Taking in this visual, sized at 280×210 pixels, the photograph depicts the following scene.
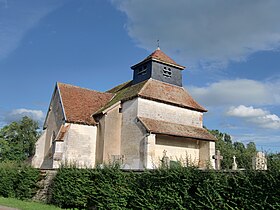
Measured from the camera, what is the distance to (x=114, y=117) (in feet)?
86.4

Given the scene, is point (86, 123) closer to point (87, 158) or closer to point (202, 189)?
point (87, 158)

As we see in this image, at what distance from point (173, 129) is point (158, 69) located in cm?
681

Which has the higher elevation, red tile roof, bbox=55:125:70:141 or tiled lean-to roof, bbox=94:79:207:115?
tiled lean-to roof, bbox=94:79:207:115

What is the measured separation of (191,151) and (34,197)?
45.3 feet

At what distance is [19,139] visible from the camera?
176 ft

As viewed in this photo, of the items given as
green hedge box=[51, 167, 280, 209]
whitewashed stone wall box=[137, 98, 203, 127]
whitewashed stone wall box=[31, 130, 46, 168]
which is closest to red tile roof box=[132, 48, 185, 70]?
whitewashed stone wall box=[137, 98, 203, 127]

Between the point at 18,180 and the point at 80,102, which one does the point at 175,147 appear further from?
the point at 18,180

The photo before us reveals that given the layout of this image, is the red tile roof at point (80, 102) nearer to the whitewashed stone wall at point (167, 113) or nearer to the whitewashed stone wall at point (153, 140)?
the whitewashed stone wall at point (153, 140)

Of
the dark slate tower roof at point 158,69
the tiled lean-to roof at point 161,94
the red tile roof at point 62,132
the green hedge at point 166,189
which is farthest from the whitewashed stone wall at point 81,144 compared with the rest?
the green hedge at point 166,189

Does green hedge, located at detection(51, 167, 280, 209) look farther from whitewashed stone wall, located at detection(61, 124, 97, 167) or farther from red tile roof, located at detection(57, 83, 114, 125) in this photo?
red tile roof, located at detection(57, 83, 114, 125)

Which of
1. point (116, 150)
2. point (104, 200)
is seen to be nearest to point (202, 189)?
point (104, 200)

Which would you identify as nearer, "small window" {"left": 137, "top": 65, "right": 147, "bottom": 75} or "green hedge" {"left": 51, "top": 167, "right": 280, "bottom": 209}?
"green hedge" {"left": 51, "top": 167, "right": 280, "bottom": 209}

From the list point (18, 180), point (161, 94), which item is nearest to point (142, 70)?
point (161, 94)

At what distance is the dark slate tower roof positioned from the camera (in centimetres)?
2834
